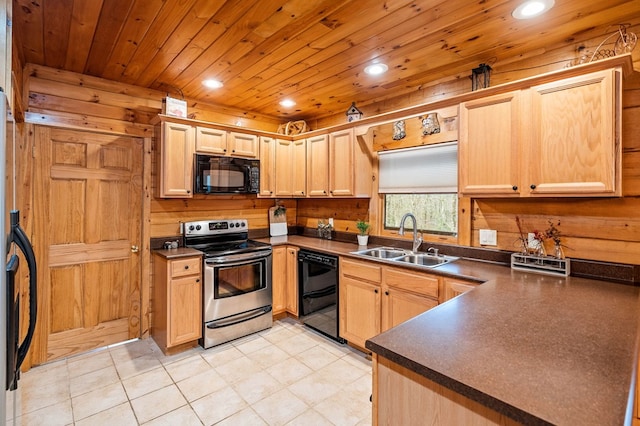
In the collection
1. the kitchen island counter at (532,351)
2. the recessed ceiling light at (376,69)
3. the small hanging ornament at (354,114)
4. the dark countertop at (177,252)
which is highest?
the recessed ceiling light at (376,69)

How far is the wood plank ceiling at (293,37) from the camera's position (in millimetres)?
1914

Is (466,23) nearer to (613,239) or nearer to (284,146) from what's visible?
(613,239)

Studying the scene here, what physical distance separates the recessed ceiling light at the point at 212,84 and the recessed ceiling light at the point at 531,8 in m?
2.45

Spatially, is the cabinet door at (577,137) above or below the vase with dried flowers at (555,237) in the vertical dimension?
above

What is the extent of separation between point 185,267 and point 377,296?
1.78 meters

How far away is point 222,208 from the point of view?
3840mm

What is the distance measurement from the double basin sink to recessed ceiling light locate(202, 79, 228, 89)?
6.89 feet

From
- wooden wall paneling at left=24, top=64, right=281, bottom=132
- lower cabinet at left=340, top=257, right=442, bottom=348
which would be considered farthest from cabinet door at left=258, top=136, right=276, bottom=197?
lower cabinet at left=340, top=257, right=442, bottom=348

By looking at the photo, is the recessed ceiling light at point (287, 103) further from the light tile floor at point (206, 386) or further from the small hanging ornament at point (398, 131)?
the light tile floor at point (206, 386)

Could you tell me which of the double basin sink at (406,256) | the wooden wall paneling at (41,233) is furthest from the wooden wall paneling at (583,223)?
the wooden wall paneling at (41,233)

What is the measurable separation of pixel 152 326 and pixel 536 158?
373 centimetres

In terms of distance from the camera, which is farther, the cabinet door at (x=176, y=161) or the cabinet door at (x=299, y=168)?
the cabinet door at (x=299, y=168)

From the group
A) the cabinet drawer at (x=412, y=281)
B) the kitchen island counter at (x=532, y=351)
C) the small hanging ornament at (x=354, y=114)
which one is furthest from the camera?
the small hanging ornament at (x=354, y=114)

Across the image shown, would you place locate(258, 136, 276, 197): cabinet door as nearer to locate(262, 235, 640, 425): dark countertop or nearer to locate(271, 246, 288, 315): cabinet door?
locate(271, 246, 288, 315): cabinet door
